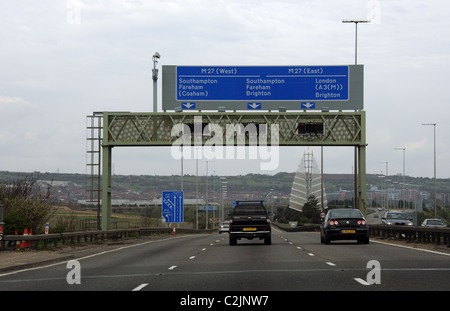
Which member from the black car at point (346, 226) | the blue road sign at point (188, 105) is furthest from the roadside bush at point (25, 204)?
the black car at point (346, 226)

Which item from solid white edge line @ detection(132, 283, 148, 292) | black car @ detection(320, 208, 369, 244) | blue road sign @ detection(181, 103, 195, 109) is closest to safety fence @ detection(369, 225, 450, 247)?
black car @ detection(320, 208, 369, 244)

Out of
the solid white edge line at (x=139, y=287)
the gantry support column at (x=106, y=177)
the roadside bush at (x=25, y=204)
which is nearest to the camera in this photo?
the solid white edge line at (x=139, y=287)

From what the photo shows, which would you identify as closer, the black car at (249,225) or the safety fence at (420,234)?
the safety fence at (420,234)

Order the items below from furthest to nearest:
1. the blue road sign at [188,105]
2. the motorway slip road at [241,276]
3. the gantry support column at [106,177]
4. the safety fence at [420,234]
→ the gantry support column at [106,177], the blue road sign at [188,105], the safety fence at [420,234], the motorway slip road at [241,276]

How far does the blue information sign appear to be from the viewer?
43.3 metres

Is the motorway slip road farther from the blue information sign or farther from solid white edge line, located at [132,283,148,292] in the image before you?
the blue information sign

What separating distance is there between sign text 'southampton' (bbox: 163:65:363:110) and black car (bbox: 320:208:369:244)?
1102 centimetres

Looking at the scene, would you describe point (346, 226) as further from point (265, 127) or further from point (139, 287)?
point (139, 287)

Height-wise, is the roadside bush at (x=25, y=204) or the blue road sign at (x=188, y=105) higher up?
the blue road sign at (x=188, y=105)

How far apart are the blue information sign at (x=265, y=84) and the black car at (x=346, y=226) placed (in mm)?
11095

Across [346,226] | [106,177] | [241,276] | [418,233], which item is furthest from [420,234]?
[241,276]

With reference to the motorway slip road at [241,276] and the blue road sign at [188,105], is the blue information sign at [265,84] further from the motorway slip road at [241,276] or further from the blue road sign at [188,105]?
the motorway slip road at [241,276]

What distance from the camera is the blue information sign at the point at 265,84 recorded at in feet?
142

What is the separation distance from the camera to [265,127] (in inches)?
1759
